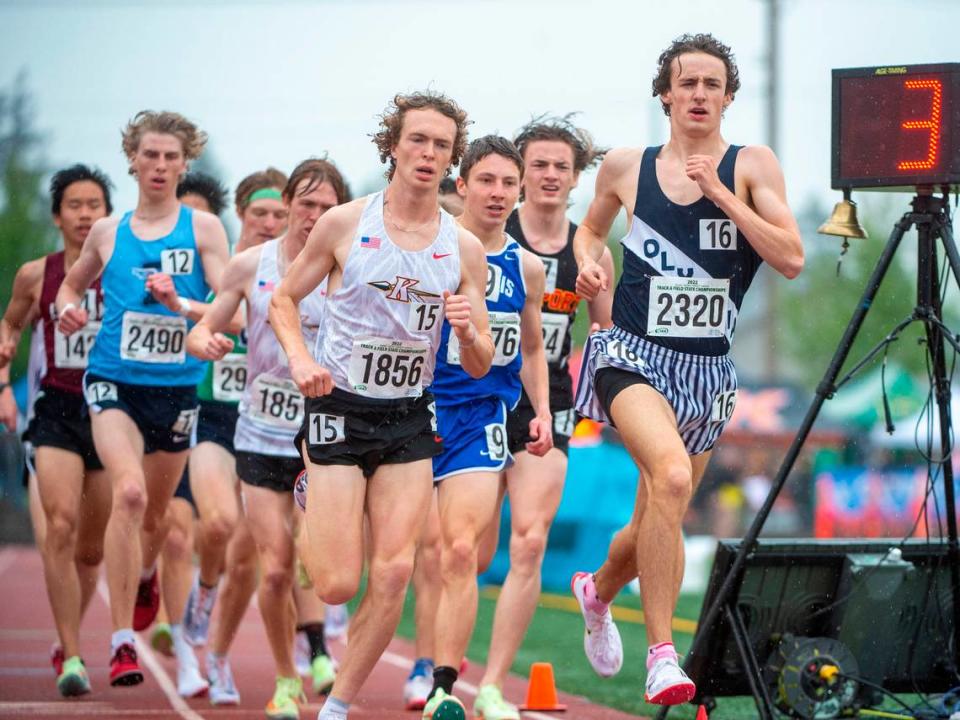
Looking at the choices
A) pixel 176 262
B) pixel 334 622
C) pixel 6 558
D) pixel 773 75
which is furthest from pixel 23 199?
pixel 176 262

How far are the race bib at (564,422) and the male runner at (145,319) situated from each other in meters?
2.01

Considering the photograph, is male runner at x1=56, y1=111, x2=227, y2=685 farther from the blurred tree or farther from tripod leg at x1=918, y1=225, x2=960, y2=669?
the blurred tree

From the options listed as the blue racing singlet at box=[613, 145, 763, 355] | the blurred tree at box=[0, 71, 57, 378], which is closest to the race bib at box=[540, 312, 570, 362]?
the blue racing singlet at box=[613, 145, 763, 355]

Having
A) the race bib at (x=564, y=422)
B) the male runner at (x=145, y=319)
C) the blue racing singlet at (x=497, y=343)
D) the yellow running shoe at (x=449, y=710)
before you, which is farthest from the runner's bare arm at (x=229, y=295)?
the yellow running shoe at (x=449, y=710)

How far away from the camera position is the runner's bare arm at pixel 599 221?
6690mm

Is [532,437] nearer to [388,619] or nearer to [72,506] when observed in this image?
[388,619]

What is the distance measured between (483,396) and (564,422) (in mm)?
1001

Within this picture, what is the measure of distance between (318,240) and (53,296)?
11.1 ft

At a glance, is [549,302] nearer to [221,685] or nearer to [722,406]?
[722,406]

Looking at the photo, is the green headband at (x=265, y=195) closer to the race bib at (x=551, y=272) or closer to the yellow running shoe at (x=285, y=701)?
the race bib at (x=551, y=272)

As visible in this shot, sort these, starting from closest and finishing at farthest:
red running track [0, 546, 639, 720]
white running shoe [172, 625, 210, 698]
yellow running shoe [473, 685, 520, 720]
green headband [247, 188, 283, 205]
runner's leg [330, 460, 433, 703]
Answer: runner's leg [330, 460, 433, 703], yellow running shoe [473, 685, 520, 720], red running track [0, 546, 639, 720], white running shoe [172, 625, 210, 698], green headband [247, 188, 283, 205]

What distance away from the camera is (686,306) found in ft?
22.3

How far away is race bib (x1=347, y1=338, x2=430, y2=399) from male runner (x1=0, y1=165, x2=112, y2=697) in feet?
9.92

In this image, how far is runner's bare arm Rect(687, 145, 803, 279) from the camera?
6422 millimetres
